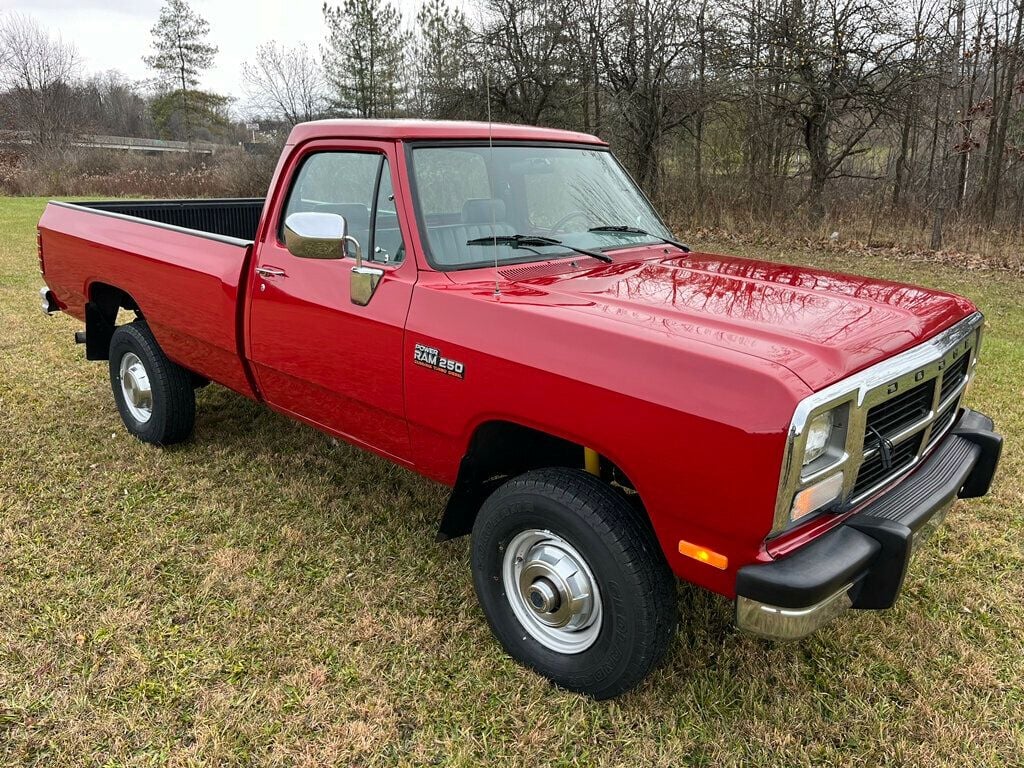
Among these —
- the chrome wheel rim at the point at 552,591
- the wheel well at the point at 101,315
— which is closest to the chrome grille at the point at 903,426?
the chrome wheel rim at the point at 552,591

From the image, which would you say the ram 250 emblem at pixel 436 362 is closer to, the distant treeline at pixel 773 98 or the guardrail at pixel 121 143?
the distant treeline at pixel 773 98

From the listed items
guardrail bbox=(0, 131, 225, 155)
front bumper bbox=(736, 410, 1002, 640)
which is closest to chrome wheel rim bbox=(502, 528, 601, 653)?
front bumper bbox=(736, 410, 1002, 640)

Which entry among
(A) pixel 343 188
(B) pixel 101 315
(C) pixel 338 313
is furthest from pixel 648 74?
(C) pixel 338 313

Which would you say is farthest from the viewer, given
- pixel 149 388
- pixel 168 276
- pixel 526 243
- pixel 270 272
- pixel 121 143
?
pixel 121 143

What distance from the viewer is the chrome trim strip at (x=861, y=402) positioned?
6.61 ft

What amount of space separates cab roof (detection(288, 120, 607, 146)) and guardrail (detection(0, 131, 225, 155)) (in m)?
32.1

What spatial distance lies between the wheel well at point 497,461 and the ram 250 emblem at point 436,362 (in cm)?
23

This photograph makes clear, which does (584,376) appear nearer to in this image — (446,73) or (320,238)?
(320,238)

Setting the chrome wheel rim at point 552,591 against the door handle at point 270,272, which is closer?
the chrome wheel rim at point 552,591

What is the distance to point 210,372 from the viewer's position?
417cm

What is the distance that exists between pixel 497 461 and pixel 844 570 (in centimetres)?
132

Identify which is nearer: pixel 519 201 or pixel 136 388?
pixel 519 201

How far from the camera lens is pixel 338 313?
10.4 feet

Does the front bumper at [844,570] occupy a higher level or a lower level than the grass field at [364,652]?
higher
